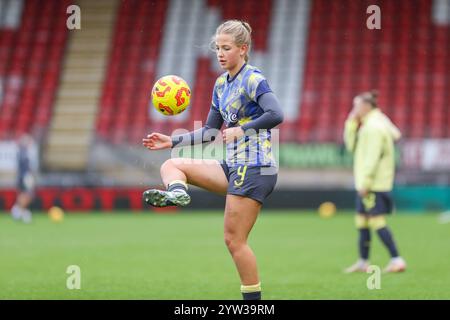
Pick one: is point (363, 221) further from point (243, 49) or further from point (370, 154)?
point (243, 49)

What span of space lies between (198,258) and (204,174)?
4923mm

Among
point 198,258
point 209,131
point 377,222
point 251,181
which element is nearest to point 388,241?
point 377,222

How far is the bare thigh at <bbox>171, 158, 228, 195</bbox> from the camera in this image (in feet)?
20.3

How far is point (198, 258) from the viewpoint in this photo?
36.0 feet

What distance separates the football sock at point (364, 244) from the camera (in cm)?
983

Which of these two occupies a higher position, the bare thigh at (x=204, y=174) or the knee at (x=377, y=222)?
the bare thigh at (x=204, y=174)

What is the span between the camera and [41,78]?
24406mm

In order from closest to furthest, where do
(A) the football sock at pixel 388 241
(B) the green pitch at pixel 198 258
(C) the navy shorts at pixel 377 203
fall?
1. (B) the green pitch at pixel 198 258
2. (A) the football sock at pixel 388 241
3. (C) the navy shorts at pixel 377 203

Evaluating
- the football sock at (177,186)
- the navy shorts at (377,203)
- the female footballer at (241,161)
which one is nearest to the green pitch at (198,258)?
the navy shorts at (377,203)

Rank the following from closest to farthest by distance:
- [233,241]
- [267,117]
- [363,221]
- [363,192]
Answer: [267,117] < [233,241] < [363,192] < [363,221]

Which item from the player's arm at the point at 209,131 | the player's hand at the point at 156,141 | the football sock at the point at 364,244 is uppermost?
the player's arm at the point at 209,131

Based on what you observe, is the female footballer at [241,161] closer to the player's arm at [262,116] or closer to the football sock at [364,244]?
the player's arm at [262,116]

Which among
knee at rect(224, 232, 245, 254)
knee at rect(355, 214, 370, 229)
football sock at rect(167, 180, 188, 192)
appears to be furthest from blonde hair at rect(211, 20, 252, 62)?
knee at rect(355, 214, 370, 229)

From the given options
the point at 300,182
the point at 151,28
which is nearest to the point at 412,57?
the point at 300,182
